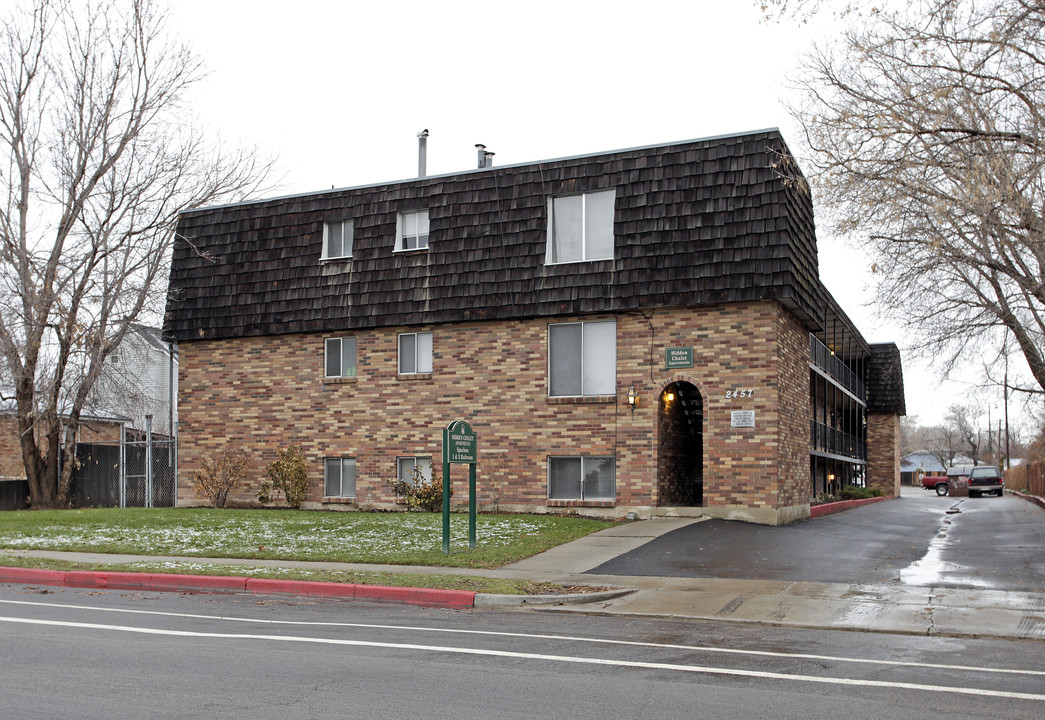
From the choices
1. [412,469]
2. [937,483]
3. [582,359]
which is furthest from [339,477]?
[937,483]

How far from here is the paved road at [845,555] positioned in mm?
13445

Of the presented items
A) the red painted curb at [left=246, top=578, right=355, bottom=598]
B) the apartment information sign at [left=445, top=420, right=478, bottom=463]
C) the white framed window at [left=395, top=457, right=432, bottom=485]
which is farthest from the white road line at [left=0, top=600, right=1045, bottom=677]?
the white framed window at [left=395, top=457, right=432, bottom=485]

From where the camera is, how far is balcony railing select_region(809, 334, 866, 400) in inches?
1103

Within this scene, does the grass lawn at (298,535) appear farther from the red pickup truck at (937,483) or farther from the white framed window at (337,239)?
the red pickup truck at (937,483)

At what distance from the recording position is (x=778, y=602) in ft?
37.2

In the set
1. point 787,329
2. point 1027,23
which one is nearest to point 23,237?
point 787,329

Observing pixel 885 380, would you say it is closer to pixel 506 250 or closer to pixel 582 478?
pixel 582 478

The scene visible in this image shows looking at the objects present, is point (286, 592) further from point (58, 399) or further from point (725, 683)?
point (58, 399)

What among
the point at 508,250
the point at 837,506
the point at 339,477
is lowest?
the point at 837,506

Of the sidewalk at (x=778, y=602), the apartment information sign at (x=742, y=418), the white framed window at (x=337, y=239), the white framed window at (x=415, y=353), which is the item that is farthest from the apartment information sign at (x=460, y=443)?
the white framed window at (x=337, y=239)

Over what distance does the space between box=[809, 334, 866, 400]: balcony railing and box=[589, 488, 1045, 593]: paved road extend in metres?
7.44

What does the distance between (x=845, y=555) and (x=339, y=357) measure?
13.2 m

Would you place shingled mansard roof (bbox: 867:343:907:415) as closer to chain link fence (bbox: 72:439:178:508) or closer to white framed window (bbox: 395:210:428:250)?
white framed window (bbox: 395:210:428:250)

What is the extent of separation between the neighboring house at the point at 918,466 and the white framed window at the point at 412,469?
3770 inches
